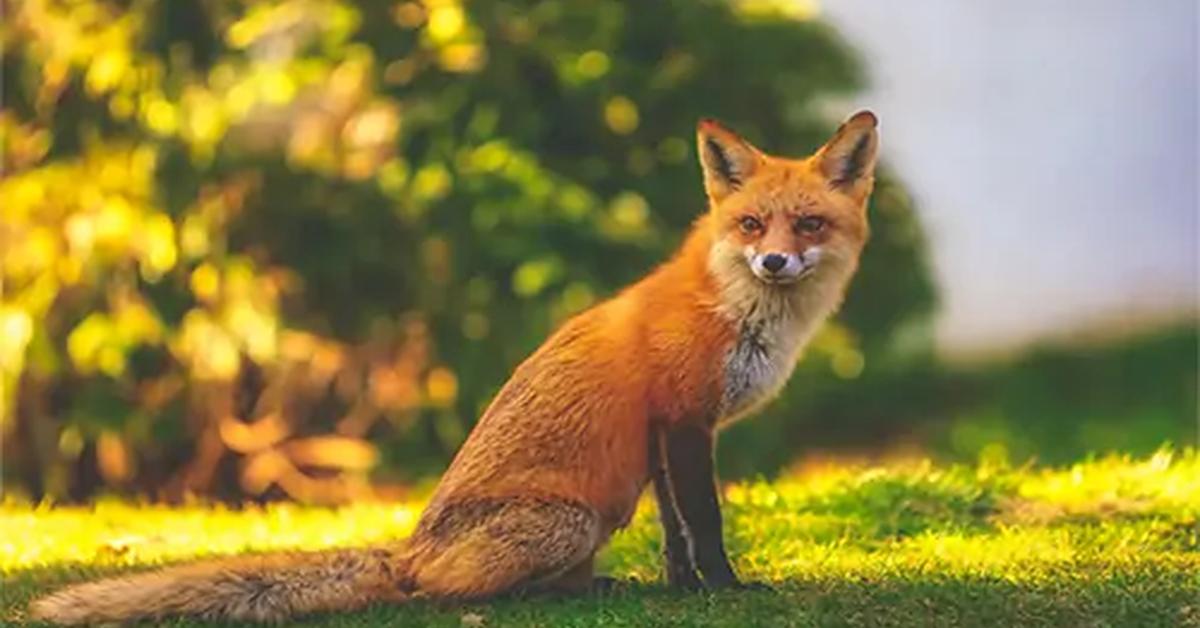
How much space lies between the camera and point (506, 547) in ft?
16.9

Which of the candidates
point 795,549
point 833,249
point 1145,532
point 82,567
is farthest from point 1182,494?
point 82,567

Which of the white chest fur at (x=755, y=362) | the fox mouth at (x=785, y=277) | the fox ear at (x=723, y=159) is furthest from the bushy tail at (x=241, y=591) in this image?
the fox ear at (x=723, y=159)

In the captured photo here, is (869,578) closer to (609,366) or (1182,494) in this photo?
(609,366)

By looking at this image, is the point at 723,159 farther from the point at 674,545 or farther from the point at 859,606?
the point at 859,606

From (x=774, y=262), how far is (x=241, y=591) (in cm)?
185

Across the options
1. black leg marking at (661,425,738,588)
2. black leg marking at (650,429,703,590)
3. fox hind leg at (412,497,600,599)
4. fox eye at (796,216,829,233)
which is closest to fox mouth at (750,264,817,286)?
fox eye at (796,216,829,233)

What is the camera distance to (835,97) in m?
11.2

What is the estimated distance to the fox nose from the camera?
507 cm

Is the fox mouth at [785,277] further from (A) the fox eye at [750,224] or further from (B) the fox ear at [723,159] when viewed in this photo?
(B) the fox ear at [723,159]

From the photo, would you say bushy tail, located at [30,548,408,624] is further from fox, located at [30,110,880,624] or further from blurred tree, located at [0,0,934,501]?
blurred tree, located at [0,0,934,501]

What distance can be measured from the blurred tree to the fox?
424cm

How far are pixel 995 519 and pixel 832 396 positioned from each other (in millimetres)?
5837

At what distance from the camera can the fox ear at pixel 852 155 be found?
5.29m

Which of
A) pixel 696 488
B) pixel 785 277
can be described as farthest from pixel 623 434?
pixel 785 277
